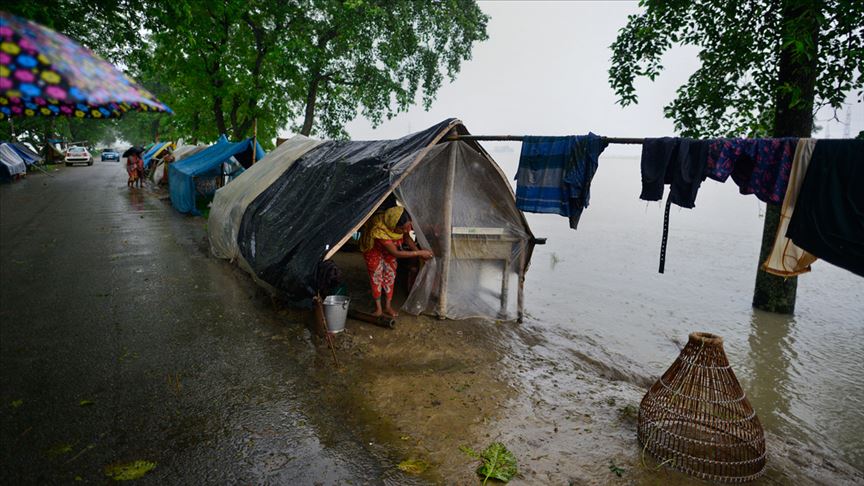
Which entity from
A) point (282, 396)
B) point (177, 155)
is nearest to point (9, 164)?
point (177, 155)

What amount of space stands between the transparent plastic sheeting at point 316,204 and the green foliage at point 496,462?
3096 mm

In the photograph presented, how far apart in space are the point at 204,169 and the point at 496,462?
14.3m

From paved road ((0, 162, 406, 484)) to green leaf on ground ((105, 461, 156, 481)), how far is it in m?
0.07

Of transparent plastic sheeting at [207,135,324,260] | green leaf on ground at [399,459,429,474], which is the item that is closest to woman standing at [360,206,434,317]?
green leaf on ground at [399,459,429,474]

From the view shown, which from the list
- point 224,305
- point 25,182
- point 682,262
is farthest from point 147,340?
point 25,182

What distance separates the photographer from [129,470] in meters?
3.67

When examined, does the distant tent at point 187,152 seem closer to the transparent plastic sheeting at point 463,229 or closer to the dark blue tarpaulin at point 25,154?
the transparent plastic sheeting at point 463,229

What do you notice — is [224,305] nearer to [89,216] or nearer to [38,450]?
[38,450]

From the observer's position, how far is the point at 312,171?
863 cm

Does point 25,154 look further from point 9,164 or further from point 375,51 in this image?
point 375,51

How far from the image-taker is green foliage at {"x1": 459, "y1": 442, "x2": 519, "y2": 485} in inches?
150

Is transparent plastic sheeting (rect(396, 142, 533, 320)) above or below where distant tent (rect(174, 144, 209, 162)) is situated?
below

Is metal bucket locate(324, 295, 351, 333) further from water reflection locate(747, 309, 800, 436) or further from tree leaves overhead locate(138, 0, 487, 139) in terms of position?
tree leaves overhead locate(138, 0, 487, 139)

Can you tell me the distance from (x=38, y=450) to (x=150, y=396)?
3.30ft
